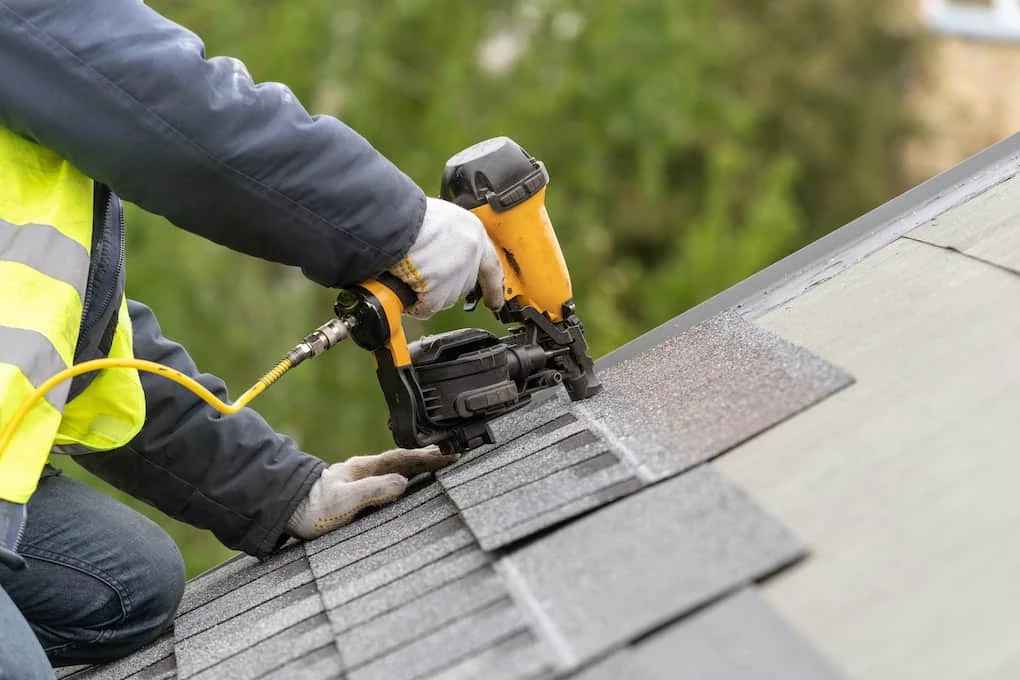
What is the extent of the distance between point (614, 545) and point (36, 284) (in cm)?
109

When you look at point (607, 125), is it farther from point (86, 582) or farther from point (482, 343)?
point (86, 582)

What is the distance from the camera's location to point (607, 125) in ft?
29.2

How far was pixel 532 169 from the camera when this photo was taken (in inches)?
99.3

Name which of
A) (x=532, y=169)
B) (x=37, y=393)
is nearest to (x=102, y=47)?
(x=37, y=393)

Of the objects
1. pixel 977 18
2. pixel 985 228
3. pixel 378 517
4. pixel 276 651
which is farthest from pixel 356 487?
pixel 977 18

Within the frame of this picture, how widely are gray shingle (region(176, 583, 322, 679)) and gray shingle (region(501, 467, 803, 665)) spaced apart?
50 cm

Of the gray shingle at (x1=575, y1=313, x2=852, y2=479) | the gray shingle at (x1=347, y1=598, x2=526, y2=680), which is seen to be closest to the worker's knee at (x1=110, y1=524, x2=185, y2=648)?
the gray shingle at (x1=347, y1=598, x2=526, y2=680)

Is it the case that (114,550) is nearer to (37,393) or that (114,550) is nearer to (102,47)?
(37,393)

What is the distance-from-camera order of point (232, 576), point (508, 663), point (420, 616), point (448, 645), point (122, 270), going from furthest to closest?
point (232, 576), point (122, 270), point (420, 616), point (448, 645), point (508, 663)

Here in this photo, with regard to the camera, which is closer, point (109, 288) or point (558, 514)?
point (558, 514)

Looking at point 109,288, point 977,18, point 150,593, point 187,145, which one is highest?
point 187,145

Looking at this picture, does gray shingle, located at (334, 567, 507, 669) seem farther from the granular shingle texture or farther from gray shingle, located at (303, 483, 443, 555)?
gray shingle, located at (303, 483, 443, 555)

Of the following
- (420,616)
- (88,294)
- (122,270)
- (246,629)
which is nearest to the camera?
(420,616)

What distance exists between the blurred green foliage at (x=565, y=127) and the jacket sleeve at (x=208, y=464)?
3583mm
